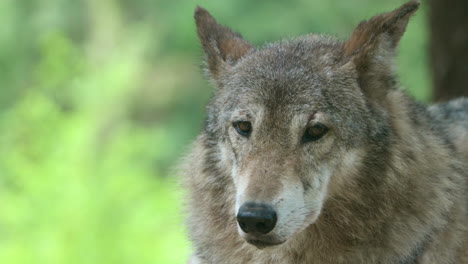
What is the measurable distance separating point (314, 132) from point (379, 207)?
0.63 metres

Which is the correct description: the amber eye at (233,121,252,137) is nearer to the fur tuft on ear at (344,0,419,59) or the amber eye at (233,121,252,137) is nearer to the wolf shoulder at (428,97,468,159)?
the fur tuft on ear at (344,0,419,59)

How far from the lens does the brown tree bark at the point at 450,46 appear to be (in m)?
7.05

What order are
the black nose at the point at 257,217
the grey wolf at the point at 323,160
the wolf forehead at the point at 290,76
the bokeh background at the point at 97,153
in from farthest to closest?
the bokeh background at the point at 97,153 < the wolf forehead at the point at 290,76 < the grey wolf at the point at 323,160 < the black nose at the point at 257,217

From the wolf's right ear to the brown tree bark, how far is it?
111 inches

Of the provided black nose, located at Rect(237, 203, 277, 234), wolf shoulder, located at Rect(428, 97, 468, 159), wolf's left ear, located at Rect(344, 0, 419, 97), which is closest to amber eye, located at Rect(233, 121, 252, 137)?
black nose, located at Rect(237, 203, 277, 234)

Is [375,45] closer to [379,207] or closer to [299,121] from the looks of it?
[299,121]

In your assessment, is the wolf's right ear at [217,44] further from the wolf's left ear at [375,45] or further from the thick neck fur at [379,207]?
the wolf's left ear at [375,45]

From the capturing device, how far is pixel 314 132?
417 centimetres

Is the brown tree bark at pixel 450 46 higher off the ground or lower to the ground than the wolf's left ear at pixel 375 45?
higher

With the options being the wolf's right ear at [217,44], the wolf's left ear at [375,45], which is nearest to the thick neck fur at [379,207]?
the wolf's left ear at [375,45]

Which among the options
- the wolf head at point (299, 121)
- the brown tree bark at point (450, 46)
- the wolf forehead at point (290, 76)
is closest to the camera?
the wolf head at point (299, 121)

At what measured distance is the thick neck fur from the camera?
173 inches

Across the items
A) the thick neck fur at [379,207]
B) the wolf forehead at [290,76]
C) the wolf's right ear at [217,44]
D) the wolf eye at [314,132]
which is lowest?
the thick neck fur at [379,207]

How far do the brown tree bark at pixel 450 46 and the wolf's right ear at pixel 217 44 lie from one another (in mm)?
2807
